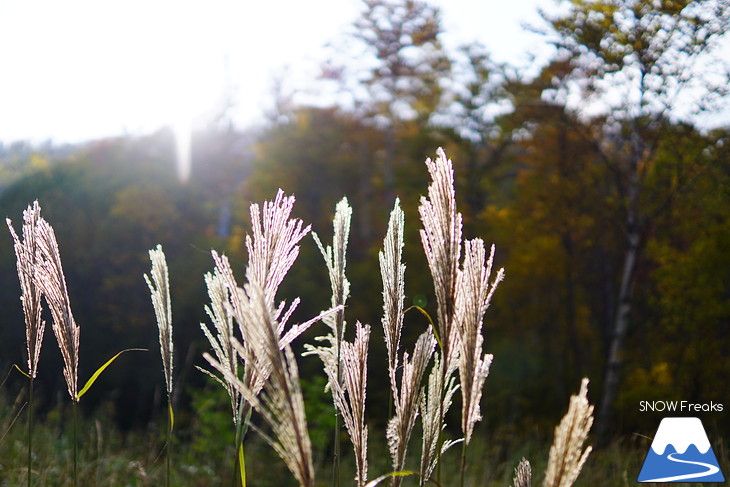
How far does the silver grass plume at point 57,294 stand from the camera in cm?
143

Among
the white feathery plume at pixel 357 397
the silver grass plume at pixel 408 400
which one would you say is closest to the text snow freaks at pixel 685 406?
the silver grass plume at pixel 408 400

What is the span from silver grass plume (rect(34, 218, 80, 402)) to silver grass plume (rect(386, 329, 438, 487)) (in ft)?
2.19

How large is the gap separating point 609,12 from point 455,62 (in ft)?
27.3

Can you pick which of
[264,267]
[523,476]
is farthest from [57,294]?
[523,476]

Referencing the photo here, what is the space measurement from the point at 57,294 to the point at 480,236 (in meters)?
13.1

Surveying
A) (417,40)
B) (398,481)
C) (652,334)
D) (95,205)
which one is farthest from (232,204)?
(398,481)

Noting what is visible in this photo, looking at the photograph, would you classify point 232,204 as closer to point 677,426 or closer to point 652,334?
point 652,334

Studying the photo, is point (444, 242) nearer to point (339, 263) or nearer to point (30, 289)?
point (339, 263)

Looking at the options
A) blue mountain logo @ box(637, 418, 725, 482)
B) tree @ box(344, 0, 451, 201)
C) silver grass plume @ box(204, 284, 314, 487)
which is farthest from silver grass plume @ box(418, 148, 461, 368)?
tree @ box(344, 0, 451, 201)

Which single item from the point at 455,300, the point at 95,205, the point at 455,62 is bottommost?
the point at 455,300

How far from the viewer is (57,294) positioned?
143 centimetres

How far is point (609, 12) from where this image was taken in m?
10.6

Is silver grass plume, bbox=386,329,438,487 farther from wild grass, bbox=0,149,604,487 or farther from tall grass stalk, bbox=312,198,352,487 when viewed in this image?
tall grass stalk, bbox=312,198,352,487

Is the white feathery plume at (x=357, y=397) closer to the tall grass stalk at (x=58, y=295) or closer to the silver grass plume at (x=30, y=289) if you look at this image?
the tall grass stalk at (x=58, y=295)
